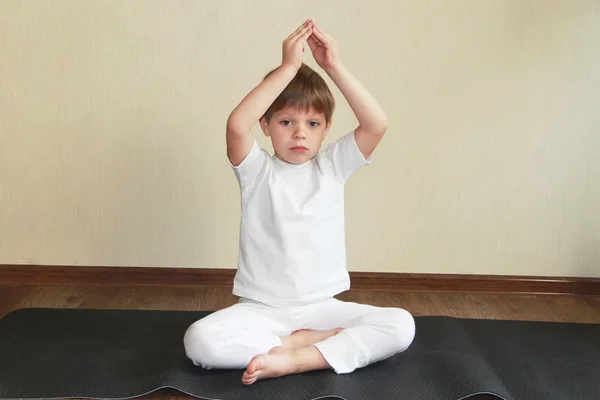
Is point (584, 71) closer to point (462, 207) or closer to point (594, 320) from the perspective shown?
point (462, 207)

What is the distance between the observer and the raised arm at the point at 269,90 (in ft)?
4.66

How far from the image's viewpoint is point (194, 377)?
134cm

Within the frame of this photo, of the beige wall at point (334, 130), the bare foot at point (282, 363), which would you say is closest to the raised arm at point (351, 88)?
the bare foot at point (282, 363)

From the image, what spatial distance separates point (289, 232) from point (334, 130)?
2.26ft

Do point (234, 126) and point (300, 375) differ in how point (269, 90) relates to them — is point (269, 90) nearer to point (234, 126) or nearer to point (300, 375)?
point (234, 126)

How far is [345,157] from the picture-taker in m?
1.57

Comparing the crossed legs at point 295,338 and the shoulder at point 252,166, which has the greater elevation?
the shoulder at point 252,166

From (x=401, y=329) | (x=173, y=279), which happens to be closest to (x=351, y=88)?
(x=401, y=329)

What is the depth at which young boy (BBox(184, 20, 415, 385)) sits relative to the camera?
142 centimetres

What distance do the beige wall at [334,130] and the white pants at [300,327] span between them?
2.25 ft

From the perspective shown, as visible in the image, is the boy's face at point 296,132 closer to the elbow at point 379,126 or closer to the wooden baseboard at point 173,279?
the elbow at point 379,126

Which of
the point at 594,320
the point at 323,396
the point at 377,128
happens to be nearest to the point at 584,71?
the point at 594,320

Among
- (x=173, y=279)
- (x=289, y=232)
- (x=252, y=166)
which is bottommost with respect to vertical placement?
(x=173, y=279)

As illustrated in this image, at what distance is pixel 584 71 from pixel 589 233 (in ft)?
1.63
